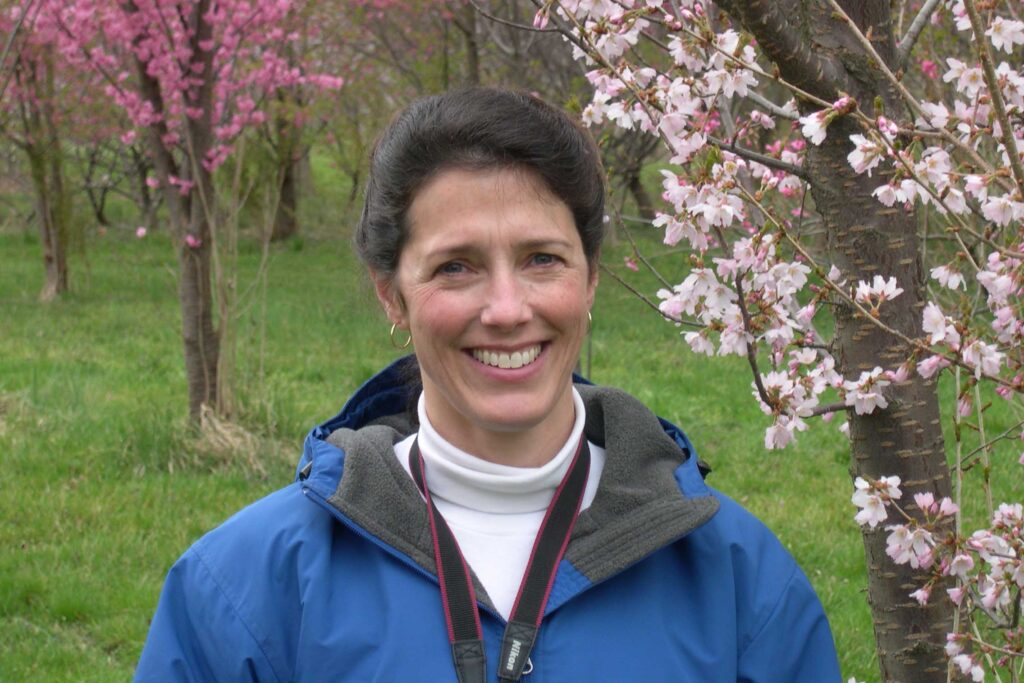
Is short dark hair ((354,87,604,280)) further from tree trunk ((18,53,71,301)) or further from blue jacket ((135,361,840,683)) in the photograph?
tree trunk ((18,53,71,301))

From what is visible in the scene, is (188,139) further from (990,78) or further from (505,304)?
(990,78)

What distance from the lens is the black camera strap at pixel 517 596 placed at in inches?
66.1

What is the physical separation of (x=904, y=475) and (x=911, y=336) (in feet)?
0.87

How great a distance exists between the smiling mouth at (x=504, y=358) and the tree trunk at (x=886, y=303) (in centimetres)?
89

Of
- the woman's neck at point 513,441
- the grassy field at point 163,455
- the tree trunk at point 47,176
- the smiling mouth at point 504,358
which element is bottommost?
the grassy field at point 163,455

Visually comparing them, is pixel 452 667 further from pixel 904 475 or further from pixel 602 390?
pixel 904 475

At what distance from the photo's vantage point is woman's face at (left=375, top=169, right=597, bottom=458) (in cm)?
181

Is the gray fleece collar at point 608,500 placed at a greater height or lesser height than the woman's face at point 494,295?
lesser

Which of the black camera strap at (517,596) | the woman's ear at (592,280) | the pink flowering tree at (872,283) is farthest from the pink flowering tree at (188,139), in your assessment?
the black camera strap at (517,596)

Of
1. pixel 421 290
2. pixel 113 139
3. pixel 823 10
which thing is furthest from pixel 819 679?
pixel 113 139

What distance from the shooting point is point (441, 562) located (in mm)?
1744

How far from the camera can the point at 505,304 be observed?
1790 mm

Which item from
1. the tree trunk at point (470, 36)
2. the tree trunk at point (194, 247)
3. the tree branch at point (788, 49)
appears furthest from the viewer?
the tree trunk at point (470, 36)

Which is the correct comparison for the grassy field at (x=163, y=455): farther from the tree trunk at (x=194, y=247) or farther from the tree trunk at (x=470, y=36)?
the tree trunk at (x=470, y=36)
